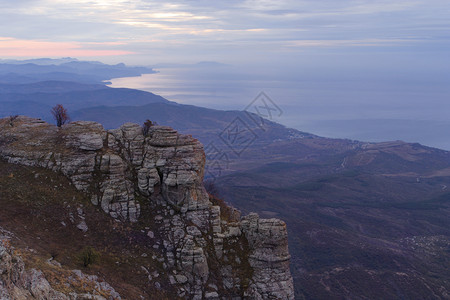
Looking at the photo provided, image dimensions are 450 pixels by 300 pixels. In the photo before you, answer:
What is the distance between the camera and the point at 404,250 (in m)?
66.8

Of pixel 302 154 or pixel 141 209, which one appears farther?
pixel 302 154

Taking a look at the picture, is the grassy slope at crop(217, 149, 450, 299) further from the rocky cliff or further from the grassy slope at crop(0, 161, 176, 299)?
the grassy slope at crop(0, 161, 176, 299)

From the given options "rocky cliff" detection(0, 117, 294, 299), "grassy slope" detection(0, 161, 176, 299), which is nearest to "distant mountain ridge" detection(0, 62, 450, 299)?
"rocky cliff" detection(0, 117, 294, 299)

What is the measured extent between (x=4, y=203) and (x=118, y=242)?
7886 mm

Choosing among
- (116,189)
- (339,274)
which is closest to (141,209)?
(116,189)

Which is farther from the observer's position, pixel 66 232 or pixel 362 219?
pixel 362 219

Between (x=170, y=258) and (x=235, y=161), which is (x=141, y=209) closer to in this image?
(x=170, y=258)

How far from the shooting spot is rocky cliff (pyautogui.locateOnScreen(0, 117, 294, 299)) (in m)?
26.2

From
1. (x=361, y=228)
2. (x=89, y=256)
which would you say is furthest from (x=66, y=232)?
(x=361, y=228)

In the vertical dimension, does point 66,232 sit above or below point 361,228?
above

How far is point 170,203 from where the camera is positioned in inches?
1124

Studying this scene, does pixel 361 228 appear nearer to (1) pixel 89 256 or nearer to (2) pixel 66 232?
(2) pixel 66 232

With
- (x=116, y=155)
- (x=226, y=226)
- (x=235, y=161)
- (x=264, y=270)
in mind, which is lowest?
(x=235, y=161)

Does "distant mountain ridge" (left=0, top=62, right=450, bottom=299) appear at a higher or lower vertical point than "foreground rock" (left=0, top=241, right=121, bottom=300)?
lower
